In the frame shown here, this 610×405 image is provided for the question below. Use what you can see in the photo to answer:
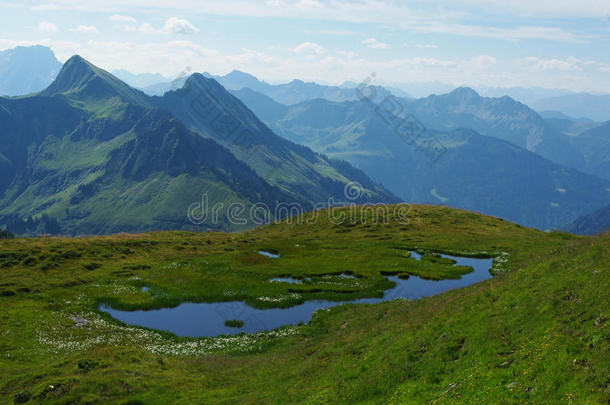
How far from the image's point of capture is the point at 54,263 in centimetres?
7756

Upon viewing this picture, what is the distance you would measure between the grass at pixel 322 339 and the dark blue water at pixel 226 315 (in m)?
2.30

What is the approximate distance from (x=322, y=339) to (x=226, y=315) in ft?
65.3

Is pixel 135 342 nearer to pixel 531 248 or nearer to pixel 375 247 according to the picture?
pixel 375 247

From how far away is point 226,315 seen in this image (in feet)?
189

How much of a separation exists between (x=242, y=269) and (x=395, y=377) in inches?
2273

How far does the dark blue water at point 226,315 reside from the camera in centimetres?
5284

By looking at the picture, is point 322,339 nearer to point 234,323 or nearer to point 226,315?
point 234,323

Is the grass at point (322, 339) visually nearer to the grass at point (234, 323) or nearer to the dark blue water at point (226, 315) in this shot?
the dark blue water at point (226, 315)

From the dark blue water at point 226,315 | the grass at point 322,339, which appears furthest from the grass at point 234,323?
the grass at point 322,339

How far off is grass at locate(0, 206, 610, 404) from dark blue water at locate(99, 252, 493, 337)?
90.5 inches

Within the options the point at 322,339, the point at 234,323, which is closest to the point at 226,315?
the point at 234,323

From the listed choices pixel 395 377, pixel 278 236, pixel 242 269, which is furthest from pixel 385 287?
pixel 278 236

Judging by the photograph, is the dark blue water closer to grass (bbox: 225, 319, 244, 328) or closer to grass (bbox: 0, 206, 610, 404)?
grass (bbox: 225, 319, 244, 328)

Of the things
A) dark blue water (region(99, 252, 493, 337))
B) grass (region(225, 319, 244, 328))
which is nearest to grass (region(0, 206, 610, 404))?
dark blue water (region(99, 252, 493, 337))
